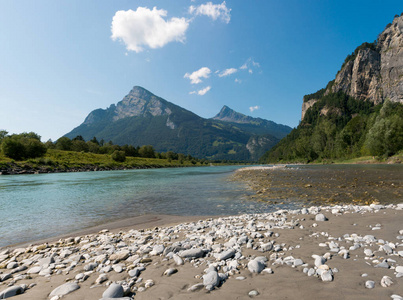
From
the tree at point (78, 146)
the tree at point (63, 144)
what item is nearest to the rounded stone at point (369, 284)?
the tree at point (78, 146)

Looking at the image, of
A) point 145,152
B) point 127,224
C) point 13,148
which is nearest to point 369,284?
point 127,224

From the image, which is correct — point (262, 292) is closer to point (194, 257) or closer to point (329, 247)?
point (194, 257)

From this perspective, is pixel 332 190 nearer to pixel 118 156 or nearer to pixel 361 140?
pixel 361 140

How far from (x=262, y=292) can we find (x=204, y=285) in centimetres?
123

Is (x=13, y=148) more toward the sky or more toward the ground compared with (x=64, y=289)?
more toward the sky

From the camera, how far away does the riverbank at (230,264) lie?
407cm

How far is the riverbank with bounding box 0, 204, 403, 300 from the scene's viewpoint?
407 centimetres

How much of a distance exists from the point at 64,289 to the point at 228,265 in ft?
12.9

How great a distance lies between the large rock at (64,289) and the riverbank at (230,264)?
0.07 ft

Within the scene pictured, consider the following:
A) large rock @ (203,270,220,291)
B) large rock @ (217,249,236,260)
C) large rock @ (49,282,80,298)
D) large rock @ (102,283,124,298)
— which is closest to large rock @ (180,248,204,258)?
large rock @ (217,249,236,260)

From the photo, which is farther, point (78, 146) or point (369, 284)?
point (78, 146)

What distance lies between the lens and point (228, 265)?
16.9ft

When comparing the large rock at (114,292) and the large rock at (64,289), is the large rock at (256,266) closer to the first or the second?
the large rock at (114,292)

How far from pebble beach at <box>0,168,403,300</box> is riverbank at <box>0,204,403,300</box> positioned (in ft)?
0.07
